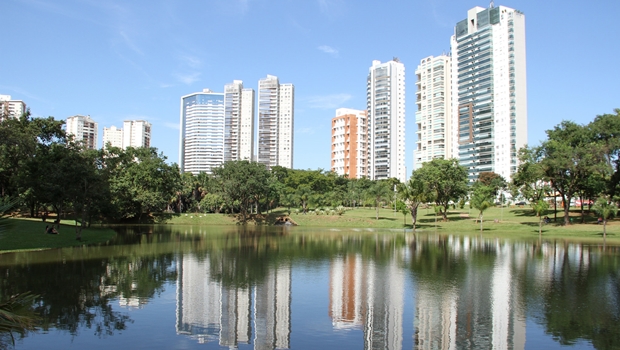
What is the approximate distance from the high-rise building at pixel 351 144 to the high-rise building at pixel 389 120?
4454 millimetres

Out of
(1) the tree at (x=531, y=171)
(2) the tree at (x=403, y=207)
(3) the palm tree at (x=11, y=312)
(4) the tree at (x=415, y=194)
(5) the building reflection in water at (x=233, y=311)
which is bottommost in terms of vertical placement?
(5) the building reflection in water at (x=233, y=311)

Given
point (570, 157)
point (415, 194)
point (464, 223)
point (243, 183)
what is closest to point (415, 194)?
point (415, 194)

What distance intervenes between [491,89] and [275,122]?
7708cm

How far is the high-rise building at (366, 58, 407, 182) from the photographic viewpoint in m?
146

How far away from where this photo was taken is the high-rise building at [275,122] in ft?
553

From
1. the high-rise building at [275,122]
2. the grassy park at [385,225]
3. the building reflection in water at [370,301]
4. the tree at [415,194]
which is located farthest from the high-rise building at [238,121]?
the building reflection in water at [370,301]

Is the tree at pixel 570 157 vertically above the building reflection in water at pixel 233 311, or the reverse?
the tree at pixel 570 157

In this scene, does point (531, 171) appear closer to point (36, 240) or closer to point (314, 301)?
point (314, 301)

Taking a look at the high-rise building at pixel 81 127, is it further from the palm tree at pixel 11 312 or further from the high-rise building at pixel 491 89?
the palm tree at pixel 11 312

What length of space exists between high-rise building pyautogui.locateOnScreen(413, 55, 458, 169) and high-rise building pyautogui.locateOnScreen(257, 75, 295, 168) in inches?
1929

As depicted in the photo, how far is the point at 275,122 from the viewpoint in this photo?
168 meters

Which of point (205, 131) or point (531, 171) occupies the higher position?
point (205, 131)

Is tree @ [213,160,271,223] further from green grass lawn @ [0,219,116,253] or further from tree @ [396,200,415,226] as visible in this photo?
green grass lawn @ [0,219,116,253]

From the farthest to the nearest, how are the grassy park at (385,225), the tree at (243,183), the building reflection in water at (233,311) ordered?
the tree at (243,183) < the grassy park at (385,225) < the building reflection in water at (233,311)
